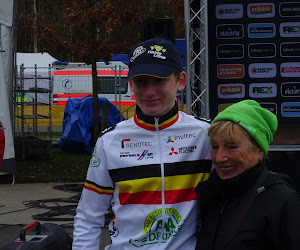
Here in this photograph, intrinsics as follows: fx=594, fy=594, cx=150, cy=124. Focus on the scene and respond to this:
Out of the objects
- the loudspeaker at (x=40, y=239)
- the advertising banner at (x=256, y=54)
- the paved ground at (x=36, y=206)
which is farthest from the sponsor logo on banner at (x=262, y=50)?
the loudspeaker at (x=40, y=239)

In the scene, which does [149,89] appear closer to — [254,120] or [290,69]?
[254,120]

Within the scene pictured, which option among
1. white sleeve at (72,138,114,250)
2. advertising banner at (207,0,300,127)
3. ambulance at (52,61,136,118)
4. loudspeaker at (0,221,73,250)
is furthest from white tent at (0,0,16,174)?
ambulance at (52,61,136,118)

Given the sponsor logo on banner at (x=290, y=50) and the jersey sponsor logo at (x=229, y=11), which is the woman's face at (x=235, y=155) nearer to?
the jersey sponsor logo at (x=229, y=11)

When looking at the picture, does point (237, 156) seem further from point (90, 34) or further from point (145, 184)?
point (90, 34)

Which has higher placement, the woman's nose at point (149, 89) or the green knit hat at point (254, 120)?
the woman's nose at point (149, 89)

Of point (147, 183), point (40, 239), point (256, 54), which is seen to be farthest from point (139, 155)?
point (256, 54)

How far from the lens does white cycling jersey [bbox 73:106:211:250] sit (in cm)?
257

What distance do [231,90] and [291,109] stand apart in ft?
2.74

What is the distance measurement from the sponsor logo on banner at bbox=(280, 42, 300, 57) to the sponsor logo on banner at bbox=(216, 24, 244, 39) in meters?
0.55

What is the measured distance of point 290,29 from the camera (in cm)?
741

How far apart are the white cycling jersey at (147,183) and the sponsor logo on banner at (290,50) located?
16.5ft

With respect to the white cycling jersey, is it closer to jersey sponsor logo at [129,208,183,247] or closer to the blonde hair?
jersey sponsor logo at [129,208,183,247]

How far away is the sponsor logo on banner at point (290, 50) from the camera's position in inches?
293

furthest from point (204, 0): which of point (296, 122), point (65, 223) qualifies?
point (65, 223)
